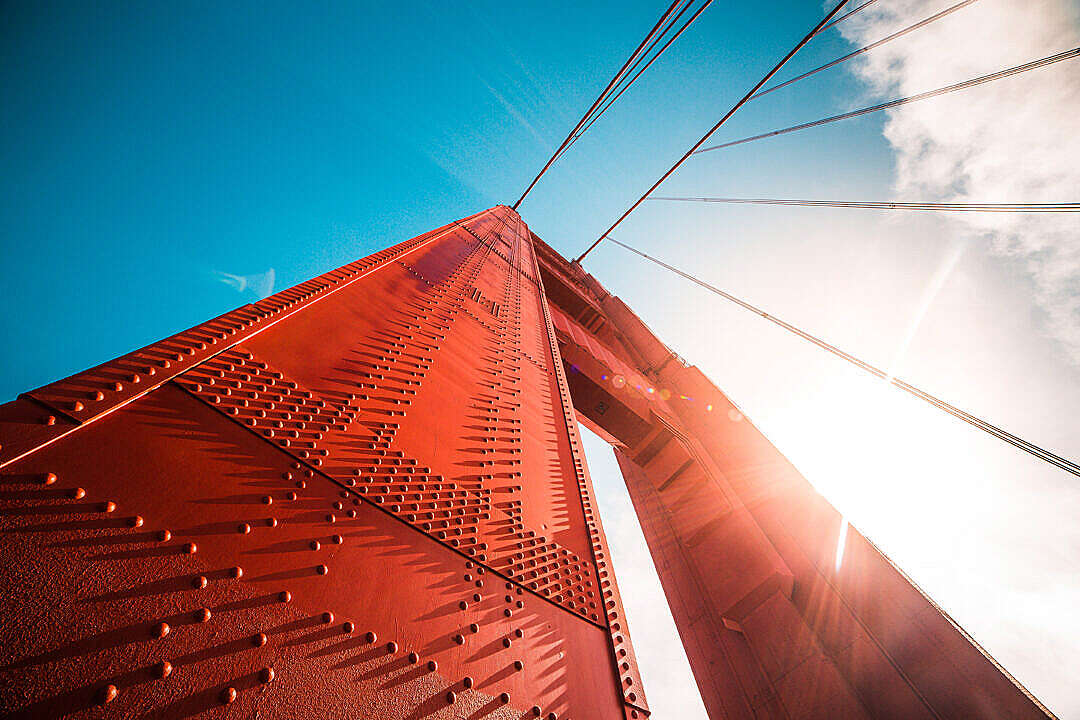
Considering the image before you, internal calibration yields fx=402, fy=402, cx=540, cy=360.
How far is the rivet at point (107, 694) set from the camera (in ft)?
2.85

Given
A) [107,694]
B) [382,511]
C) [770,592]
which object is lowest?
[107,694]

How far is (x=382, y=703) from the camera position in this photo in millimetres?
1195

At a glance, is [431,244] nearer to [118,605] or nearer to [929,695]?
[118,605]

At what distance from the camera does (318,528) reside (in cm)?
149

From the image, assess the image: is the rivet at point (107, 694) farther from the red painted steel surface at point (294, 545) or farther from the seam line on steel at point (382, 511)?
the seam line on steel at point (382, 511)

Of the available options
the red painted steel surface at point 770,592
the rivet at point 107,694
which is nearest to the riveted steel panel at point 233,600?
the rivet at point 107,694

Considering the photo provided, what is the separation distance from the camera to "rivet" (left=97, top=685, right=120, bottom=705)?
0.87 m

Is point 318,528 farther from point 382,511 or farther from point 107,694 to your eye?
point 107,694

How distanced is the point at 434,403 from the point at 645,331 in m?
12.6

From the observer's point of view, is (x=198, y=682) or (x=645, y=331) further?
(x=645, y=331)

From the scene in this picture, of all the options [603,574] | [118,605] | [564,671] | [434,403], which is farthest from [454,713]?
[434,403]

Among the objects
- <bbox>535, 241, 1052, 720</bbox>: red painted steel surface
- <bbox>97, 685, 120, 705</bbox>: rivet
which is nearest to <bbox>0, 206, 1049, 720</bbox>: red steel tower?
<bbox>97, 685, 120, 705</bbox>: rivet

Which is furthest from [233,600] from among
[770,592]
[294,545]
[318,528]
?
[770,592]

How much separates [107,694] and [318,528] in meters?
0.64
